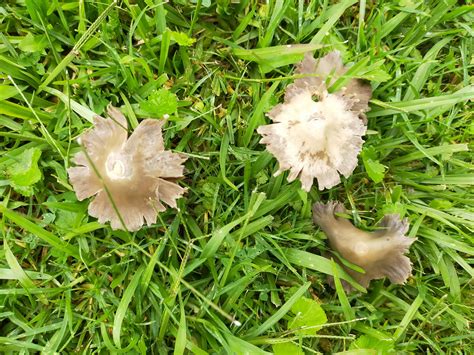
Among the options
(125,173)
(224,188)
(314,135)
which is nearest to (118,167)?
(125,173)

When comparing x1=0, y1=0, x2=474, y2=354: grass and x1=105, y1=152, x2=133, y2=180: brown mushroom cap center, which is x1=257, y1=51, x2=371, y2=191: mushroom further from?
x1=105, y1=152, x2=133, y2=180: brown mushroom cap center

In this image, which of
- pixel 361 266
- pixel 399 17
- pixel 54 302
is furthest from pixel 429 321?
pixel 54 302

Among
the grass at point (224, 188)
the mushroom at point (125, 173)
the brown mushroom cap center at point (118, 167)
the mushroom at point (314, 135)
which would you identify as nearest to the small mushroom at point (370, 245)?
the grass at point (224, 188)

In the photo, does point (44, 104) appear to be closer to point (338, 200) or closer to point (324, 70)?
point (324, 70)

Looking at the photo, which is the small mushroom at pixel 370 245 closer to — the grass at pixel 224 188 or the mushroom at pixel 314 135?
the grass at pixel 224 188

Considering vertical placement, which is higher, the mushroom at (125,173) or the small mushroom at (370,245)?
the mushroom at (125,173)

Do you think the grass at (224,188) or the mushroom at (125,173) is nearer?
the mushroom at (125,173)

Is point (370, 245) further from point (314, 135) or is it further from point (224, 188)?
point (224, 188)
